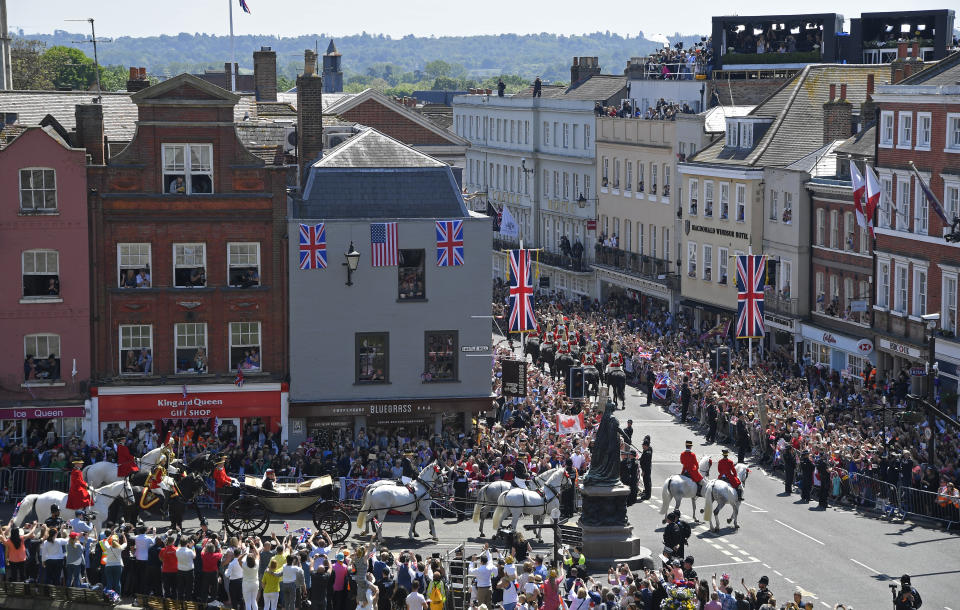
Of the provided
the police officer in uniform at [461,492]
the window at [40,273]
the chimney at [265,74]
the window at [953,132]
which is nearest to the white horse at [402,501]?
the police officer in uniform at [461,492]

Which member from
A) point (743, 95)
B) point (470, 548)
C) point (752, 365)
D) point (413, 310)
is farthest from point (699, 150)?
point (470, 548)

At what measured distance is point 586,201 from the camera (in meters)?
96.6

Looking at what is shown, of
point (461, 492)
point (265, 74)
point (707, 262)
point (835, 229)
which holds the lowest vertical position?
point (461, 492)

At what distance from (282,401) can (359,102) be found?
36.8m

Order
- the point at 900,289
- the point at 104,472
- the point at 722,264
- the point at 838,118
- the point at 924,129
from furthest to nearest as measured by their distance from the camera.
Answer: the point at 722,264, the point at 838,118, the point at 900,289, the point at 924,129, the point at 104,472

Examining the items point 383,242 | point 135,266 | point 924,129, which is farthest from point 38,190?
point 924,129

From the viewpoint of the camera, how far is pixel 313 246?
5131 centimetres

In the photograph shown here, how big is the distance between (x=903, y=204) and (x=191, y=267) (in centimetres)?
2690

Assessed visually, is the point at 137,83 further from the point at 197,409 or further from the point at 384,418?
the point at 384,418

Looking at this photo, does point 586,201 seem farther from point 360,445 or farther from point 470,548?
point 470,548

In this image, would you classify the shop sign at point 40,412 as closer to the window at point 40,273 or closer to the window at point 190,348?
the window at point 190,348

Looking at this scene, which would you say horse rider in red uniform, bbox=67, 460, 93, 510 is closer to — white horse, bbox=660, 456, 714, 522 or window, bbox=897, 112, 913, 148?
white horse, bbox=660, 456, 714, 522

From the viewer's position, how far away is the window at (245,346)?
51.9 metres

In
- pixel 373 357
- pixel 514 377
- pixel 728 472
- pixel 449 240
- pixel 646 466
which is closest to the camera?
pixel 728 472
